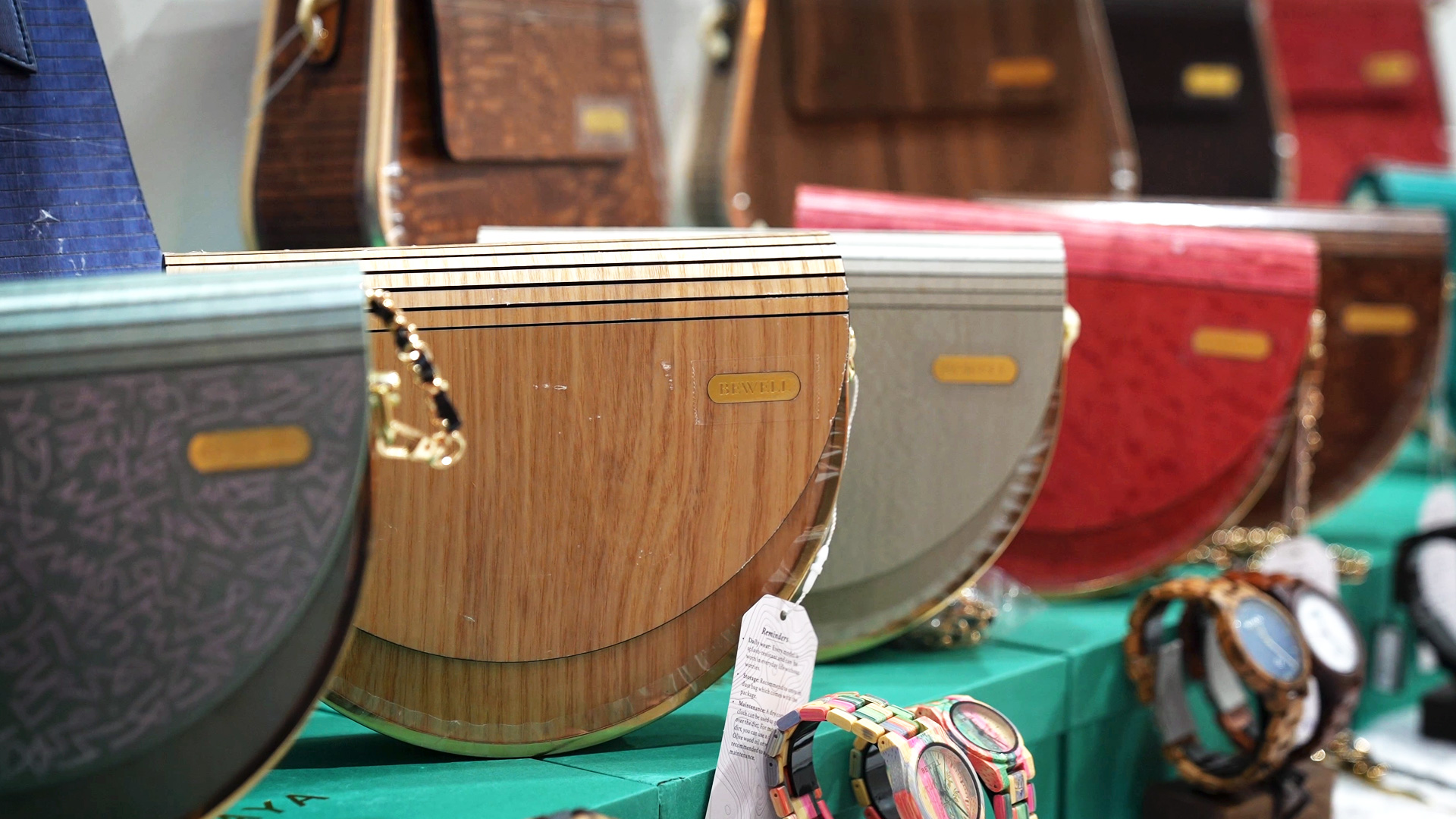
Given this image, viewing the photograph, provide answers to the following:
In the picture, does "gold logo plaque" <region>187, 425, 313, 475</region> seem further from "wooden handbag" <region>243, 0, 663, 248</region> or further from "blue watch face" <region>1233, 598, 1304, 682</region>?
"blue watch face" <region>1233, 598, 1304, 682</region>

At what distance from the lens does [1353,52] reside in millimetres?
1815

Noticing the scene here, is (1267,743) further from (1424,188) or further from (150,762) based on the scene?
(1424,188)

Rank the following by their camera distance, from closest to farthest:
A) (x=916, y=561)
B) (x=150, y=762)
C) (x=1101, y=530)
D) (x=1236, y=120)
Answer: (x=150, y=762) → (x=916, y=561) → (x=1101, y=530) → (x=1236, y=120)

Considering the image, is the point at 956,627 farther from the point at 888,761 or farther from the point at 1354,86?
the point at 1354,86

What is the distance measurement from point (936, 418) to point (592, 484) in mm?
252

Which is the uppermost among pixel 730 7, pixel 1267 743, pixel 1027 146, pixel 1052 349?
pixel 730 7

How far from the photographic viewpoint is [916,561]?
810 mm

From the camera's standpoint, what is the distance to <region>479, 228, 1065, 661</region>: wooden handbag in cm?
81

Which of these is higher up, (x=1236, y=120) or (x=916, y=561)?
(x=1236, y=120)

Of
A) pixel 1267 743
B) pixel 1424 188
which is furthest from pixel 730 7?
pixel 1267 743

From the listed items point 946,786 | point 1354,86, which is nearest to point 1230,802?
point 946,786

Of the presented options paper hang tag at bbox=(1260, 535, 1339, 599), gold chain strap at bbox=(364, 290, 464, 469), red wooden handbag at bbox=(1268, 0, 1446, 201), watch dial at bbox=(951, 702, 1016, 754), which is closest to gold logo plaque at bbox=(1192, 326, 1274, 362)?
paper hang tag at bbox=(1260, 535, 1339, 599)

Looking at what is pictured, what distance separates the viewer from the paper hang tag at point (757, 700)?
0.65m

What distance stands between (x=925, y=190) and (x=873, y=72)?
0.40ft
